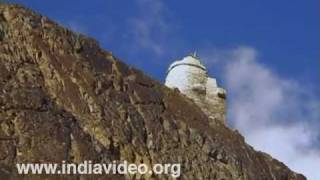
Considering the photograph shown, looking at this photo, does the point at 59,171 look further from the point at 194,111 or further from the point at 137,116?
the point at 194,111

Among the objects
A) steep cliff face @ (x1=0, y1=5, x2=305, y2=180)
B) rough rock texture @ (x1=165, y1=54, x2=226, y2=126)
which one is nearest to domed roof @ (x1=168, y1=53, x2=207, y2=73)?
rough rock texture @ (x1=165, y1=54, x2=226, y2=126)

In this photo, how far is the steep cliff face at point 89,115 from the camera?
38250 mm

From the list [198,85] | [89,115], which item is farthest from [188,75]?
[89,115]

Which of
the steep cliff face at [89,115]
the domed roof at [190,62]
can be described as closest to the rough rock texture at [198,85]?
the domed roof at [190,62]

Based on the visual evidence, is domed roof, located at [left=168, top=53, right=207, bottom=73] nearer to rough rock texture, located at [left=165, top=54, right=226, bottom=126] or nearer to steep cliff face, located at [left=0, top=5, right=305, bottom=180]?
rough rock texture, located at [left=165, top=54, right=226, bottom=126]

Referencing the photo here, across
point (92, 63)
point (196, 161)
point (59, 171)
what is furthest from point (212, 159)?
point (59, 171)

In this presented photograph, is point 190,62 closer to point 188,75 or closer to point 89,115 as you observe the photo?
point 188,75

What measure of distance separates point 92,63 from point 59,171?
841 cm

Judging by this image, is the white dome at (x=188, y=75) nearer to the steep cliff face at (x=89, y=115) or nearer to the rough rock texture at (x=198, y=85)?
the rough rock texture at (x=198, y=85)

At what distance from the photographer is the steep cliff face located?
38250mm

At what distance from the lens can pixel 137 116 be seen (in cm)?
4278

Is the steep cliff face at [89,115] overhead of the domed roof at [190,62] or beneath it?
beneath

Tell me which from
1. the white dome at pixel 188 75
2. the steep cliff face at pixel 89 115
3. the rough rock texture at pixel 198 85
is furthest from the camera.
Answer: the white dome at pixel 188 75

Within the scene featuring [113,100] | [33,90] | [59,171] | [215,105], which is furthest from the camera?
[215,105]
